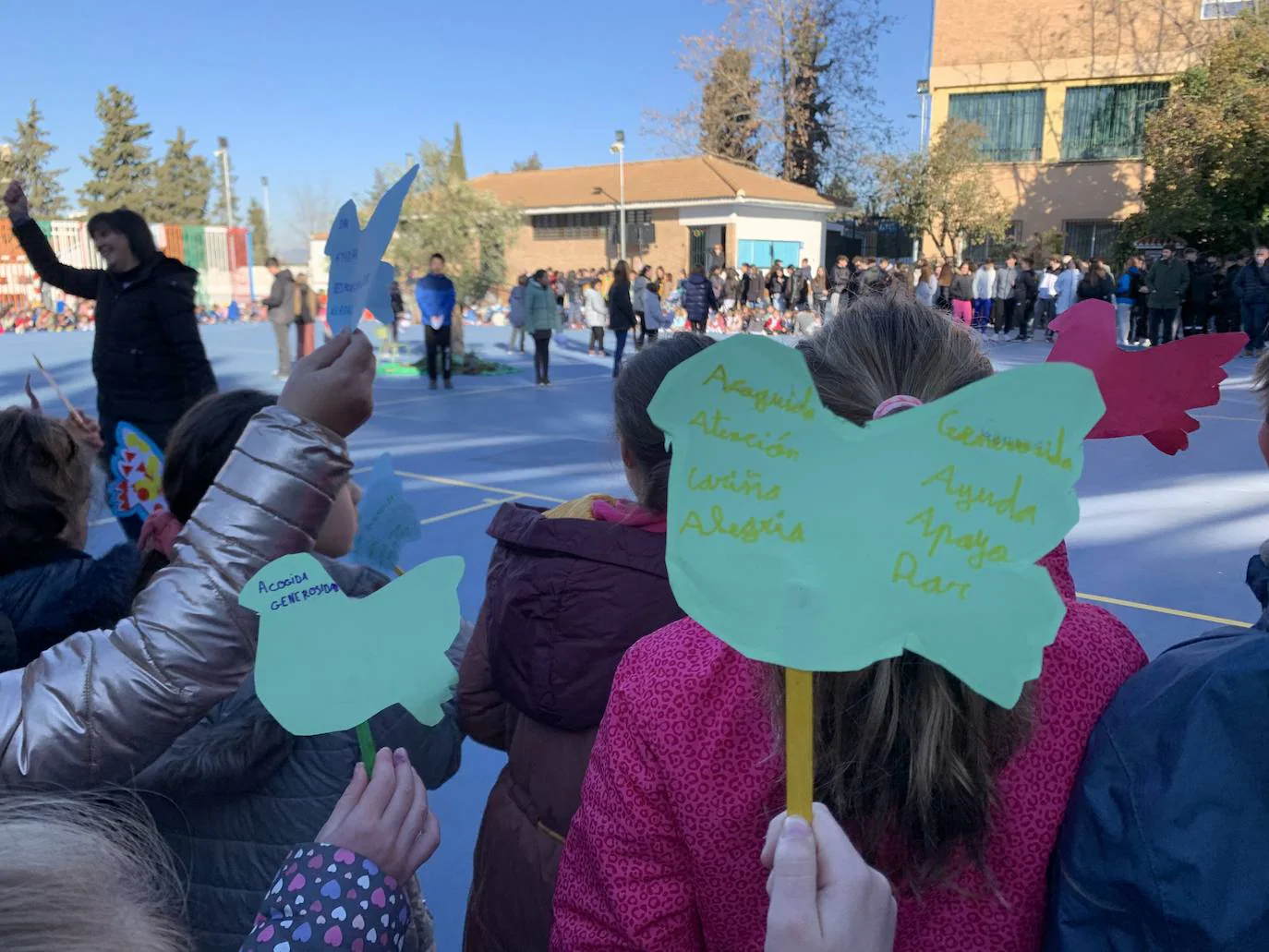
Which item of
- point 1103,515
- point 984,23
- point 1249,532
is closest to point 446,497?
point 1103,515

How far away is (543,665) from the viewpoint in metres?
1.29

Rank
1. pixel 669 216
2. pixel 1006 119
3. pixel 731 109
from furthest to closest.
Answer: pixel 731 109
pixel 669 216
pixel 1006 119

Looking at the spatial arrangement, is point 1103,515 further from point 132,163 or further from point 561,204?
point 132,163

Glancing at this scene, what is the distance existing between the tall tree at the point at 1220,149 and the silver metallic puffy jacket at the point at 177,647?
72.0 feet

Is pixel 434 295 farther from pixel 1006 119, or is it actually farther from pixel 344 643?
pixel 1006 119

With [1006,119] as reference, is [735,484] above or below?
→ below

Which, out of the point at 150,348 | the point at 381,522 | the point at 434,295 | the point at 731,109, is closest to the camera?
the point at 381,522

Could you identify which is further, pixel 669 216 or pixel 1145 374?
pixel 669 216

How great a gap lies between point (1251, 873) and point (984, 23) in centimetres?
3082

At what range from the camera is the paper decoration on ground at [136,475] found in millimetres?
3154

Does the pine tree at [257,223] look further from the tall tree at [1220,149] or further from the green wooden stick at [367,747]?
the green wooden stick at [367,747]

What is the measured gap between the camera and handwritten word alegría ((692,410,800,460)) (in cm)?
67

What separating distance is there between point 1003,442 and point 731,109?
39.8 m

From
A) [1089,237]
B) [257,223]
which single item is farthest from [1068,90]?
[257,223]
